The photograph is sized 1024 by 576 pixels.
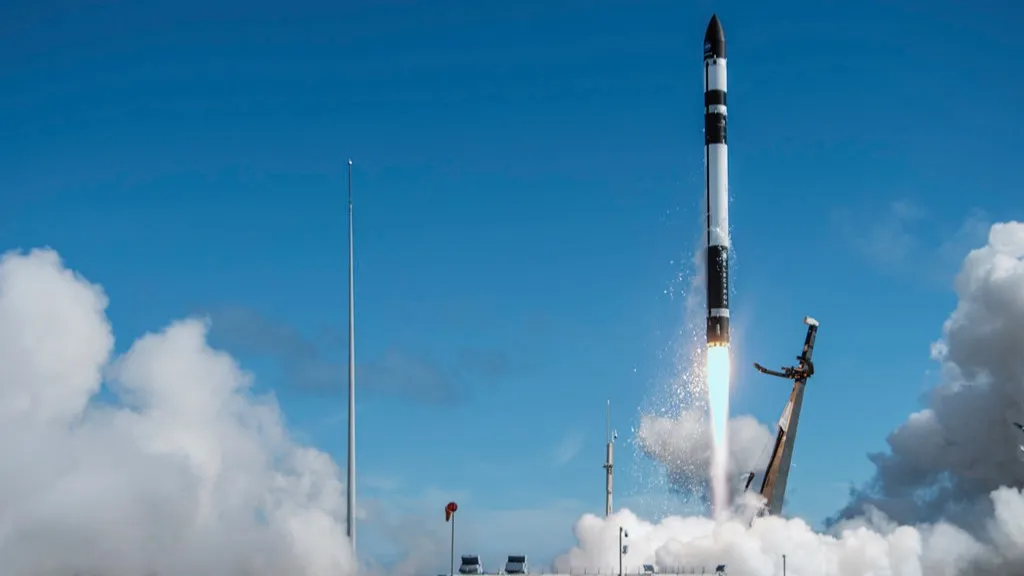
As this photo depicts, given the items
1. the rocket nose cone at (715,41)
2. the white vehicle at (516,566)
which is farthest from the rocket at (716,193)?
the white vehicle at (516,566)

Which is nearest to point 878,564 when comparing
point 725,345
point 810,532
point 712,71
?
point 810,532

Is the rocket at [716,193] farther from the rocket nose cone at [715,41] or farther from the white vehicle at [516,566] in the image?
the white vehicle at [516,566]

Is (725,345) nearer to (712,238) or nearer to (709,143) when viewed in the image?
(712,238)

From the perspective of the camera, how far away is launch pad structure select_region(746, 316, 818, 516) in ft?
418

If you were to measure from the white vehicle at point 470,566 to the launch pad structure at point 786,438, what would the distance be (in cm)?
2485

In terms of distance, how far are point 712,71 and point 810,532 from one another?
134ft

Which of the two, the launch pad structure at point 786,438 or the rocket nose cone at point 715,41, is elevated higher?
the rocket nose cone at point 715,41

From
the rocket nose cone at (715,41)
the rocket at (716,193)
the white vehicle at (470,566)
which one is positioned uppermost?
the rocket nose cone at (715,41)

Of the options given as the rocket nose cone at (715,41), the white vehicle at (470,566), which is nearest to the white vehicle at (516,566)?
the white vehicle at (470,566)

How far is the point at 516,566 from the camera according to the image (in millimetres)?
124812

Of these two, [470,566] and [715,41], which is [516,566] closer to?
[470,566]

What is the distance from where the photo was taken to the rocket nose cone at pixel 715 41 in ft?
410

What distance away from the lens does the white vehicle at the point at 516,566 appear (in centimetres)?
12431

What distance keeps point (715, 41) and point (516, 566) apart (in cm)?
4745
